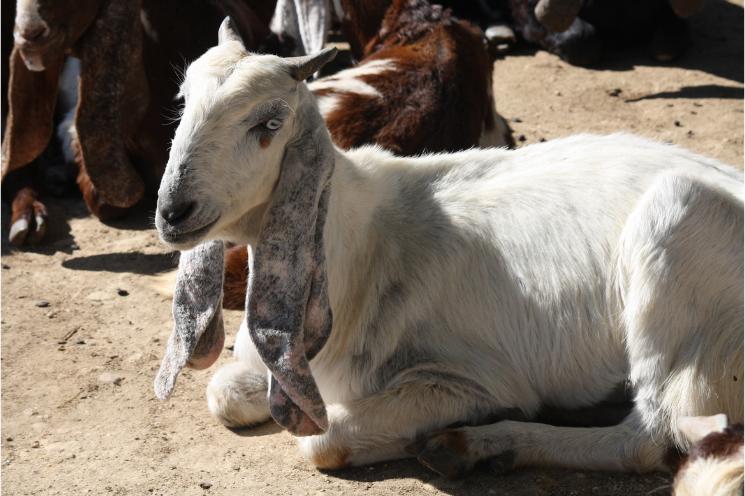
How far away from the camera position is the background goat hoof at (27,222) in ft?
21.8

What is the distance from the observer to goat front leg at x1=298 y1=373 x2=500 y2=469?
4199mm

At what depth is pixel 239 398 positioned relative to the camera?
455cm

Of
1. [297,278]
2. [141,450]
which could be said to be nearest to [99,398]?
[141,450]

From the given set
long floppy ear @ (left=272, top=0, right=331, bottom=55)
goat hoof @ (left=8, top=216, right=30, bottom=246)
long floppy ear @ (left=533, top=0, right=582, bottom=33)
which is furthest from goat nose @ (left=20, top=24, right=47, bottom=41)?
long floppy ear @ (left=533, top=0, right=582, bottom=33)

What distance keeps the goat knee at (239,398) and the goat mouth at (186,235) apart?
3.26ft

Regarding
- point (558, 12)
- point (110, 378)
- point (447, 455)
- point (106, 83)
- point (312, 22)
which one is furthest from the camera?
point (558, 12)

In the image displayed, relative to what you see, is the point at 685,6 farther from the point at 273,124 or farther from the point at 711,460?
the point at 711,460

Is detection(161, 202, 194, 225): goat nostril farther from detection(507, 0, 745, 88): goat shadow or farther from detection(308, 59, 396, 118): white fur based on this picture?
detection(507, 0, 745, 88): goat shadow

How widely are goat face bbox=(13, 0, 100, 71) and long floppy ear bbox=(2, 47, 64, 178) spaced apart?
10.0 inches

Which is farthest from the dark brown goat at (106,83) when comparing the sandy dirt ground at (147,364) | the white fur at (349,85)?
the white fur at (349,85)

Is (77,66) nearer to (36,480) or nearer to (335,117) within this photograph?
(335,117)

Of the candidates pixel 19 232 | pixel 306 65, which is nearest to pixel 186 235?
pixel 306 65

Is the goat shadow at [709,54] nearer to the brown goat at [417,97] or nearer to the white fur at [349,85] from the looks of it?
the brown goat at [417,97]

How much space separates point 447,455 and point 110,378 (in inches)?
70.0
